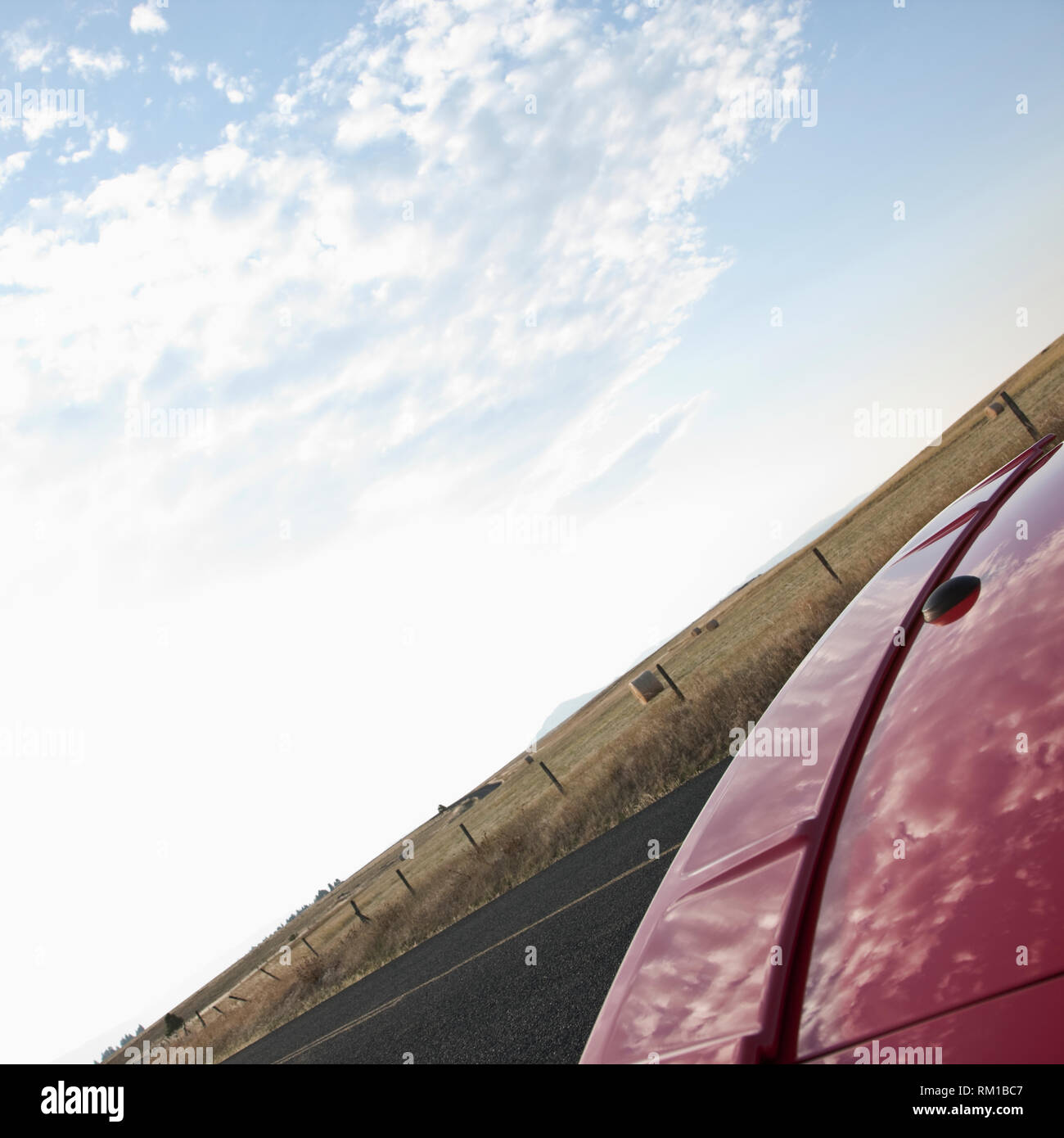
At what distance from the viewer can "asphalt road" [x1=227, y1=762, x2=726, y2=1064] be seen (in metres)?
5.58

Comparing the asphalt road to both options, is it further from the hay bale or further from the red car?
the hay bale

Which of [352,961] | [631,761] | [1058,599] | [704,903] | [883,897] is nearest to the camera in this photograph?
[883,897]

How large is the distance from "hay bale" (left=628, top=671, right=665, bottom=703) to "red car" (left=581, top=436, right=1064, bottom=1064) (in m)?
29.0

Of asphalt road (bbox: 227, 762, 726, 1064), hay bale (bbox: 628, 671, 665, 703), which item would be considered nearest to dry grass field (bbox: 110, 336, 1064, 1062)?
hay bale (bbox: 628, 671, 665, 703)

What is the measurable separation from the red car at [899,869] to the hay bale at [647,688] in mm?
28983

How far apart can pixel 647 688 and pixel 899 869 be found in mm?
30649

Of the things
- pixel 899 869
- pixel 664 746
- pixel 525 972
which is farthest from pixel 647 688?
pixel 899 869

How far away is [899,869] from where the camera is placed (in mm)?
1132

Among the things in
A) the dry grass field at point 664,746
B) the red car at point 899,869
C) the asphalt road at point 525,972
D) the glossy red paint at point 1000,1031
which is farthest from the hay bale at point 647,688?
the glossy red paint at point 1000,1031

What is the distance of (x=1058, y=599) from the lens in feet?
4.38

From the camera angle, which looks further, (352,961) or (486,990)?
(352,961)
